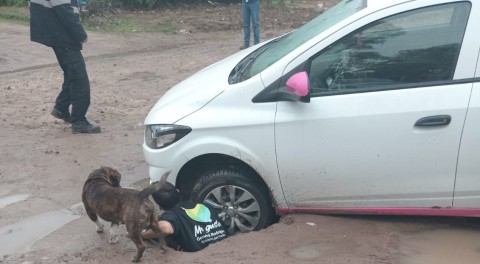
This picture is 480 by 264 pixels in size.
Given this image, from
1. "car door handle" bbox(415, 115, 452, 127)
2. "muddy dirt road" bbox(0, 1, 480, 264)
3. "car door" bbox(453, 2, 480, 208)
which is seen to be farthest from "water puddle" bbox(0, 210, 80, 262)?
"car door" bbox(453, 2, 480, 208)

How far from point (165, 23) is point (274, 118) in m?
12.6

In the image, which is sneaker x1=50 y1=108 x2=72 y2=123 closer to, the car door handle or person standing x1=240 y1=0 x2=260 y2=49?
the car door handle

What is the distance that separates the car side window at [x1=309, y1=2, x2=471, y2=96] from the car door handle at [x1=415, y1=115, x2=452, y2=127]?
0.28 metres

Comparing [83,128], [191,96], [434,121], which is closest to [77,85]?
[83,128]

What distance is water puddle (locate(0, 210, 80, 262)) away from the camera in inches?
193

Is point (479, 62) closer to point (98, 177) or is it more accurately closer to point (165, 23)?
point (98, 177)

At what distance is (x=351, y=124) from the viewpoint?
14.2ft

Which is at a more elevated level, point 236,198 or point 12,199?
point 236,198

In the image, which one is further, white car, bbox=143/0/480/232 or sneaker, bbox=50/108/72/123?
sneaker, bbox=50/108/72/123

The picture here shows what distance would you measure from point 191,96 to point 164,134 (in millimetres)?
357

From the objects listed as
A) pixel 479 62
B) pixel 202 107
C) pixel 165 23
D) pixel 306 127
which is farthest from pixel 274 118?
pixel 165 23

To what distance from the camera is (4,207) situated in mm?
5602

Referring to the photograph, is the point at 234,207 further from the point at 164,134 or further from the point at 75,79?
the point at 75,79

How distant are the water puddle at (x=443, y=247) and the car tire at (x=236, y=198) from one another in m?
1.05
